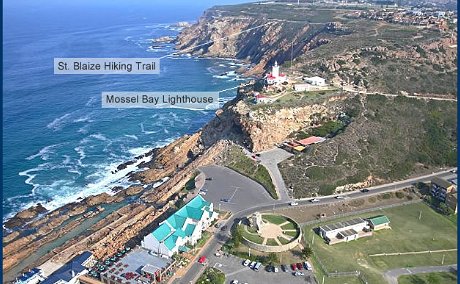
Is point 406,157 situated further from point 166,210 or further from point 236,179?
point 166,210

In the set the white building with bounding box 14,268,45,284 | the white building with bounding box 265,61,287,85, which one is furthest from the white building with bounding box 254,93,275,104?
the white building with bounding box 14,268,45,284

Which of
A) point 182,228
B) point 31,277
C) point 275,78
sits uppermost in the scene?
point 275,78

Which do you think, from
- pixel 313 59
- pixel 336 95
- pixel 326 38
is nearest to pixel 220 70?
pixel 326 38

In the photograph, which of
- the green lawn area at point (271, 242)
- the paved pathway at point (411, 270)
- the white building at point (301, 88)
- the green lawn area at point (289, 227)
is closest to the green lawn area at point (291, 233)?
the green lawn area at point (289, 227)

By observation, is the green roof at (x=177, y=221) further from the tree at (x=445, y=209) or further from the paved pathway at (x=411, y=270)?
the tree at (x=445, y=209)

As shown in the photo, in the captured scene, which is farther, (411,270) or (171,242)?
(411,270)

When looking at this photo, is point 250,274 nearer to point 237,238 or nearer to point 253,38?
point 237,238

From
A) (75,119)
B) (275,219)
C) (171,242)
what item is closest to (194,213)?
(171,242)
